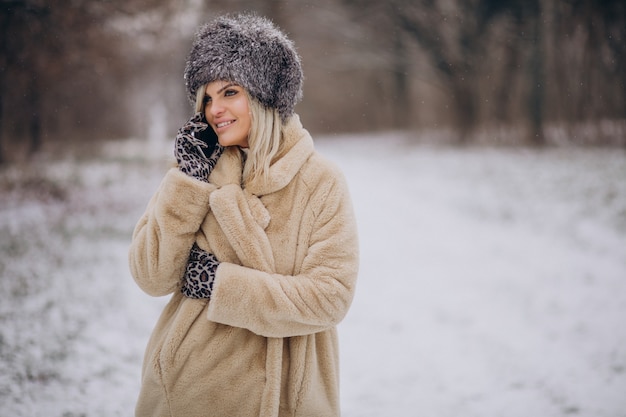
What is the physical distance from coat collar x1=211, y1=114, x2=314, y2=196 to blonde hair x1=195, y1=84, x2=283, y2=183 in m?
0.02

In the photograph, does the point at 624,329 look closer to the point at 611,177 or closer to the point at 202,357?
the point at 202,357

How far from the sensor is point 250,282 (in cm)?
164

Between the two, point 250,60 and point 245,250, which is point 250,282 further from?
point 250,60

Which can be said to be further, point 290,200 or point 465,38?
point 465,38

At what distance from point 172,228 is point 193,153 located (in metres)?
0.29

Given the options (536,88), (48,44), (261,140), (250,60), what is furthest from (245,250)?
(536,88)

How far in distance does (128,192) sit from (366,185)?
220 inches

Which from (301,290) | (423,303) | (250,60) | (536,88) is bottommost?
(423,303)

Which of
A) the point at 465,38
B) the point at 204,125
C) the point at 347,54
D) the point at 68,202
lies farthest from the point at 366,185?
the point at 347,54

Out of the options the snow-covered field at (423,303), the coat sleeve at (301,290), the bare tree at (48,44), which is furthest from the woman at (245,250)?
the bare tree at (48,44)

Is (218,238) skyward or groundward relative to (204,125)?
groundward

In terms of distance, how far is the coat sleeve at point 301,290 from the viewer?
1635mm

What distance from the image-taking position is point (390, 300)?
5.43 metres

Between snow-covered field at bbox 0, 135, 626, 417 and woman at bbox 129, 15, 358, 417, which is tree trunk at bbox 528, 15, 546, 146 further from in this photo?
woman at bbox 129, 15, 358, 417
